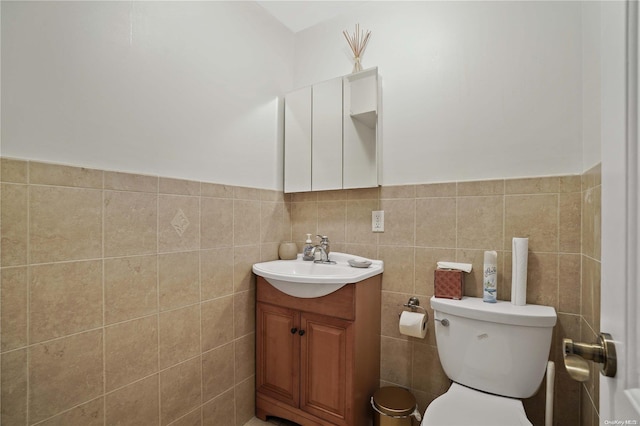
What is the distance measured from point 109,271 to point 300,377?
106 cm

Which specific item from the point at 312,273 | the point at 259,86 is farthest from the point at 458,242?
the point at 259,86

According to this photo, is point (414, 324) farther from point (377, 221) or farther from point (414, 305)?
point (377, 221)

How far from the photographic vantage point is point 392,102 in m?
1.76

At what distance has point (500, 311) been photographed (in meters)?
1.26

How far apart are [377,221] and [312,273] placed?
0.51 meters

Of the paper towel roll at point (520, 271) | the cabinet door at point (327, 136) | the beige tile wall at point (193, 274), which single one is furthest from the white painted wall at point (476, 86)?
the paper towel roll at point (520, 271)

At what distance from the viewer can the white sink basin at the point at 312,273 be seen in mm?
1423

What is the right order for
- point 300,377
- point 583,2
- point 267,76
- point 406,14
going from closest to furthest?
point 583,2
point 300,377
point 406,14
point 267,76

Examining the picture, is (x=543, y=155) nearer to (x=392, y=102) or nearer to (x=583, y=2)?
(x=583, y=2)

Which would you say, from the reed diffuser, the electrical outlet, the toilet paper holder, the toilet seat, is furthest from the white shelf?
the toilet seat

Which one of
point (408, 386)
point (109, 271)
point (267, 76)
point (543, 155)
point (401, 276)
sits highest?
point (267, 76)

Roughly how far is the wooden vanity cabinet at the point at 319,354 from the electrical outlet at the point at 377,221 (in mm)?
280

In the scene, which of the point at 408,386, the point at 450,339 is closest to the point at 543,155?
the point at 450,339

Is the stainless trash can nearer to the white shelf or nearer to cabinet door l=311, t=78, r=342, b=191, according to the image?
cabinet door l=311, t=78, r=342, b=191
